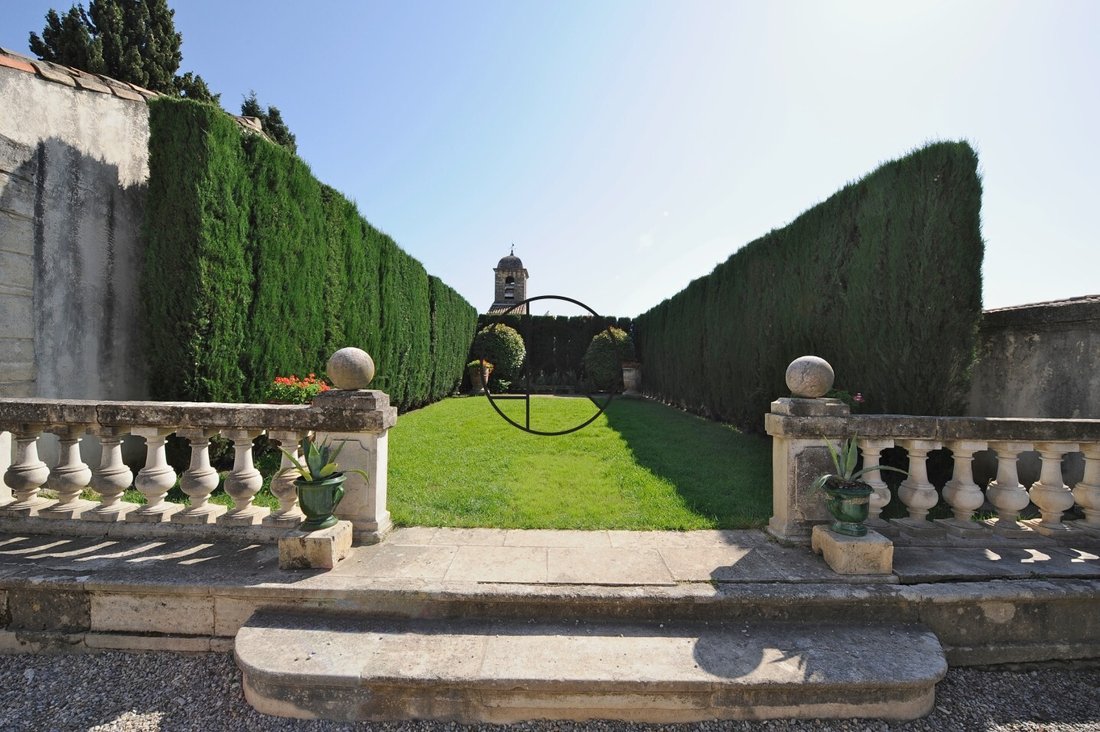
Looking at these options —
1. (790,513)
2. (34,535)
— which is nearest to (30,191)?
(34,535)

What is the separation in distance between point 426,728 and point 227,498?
9.81 feet

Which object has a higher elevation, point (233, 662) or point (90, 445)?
point (90, 445)

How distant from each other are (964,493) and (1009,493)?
287mm

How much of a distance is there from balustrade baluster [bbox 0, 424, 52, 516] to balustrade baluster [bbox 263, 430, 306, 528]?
59.3 inches

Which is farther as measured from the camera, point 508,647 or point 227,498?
point 227,498

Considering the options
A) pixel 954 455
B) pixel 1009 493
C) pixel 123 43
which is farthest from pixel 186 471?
pixel 123 43

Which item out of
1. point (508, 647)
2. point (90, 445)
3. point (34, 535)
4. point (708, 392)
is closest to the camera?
point (508, 647)

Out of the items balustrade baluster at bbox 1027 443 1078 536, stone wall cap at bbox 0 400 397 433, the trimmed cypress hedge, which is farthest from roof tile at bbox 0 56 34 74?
the trimmed cypress hedge

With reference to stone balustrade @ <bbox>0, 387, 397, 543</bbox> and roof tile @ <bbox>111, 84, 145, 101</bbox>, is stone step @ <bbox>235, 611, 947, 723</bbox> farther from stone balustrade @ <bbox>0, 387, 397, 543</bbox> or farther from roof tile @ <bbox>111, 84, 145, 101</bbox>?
roof tile @ <bbox>111, 84, 145, 101</bbox>

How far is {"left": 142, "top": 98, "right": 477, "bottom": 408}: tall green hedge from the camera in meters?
4.32

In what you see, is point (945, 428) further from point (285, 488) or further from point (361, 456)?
point (285, 488)

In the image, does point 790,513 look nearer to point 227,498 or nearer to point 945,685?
point 945,685

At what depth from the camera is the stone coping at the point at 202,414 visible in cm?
272

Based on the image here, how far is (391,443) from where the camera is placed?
5988 mm
